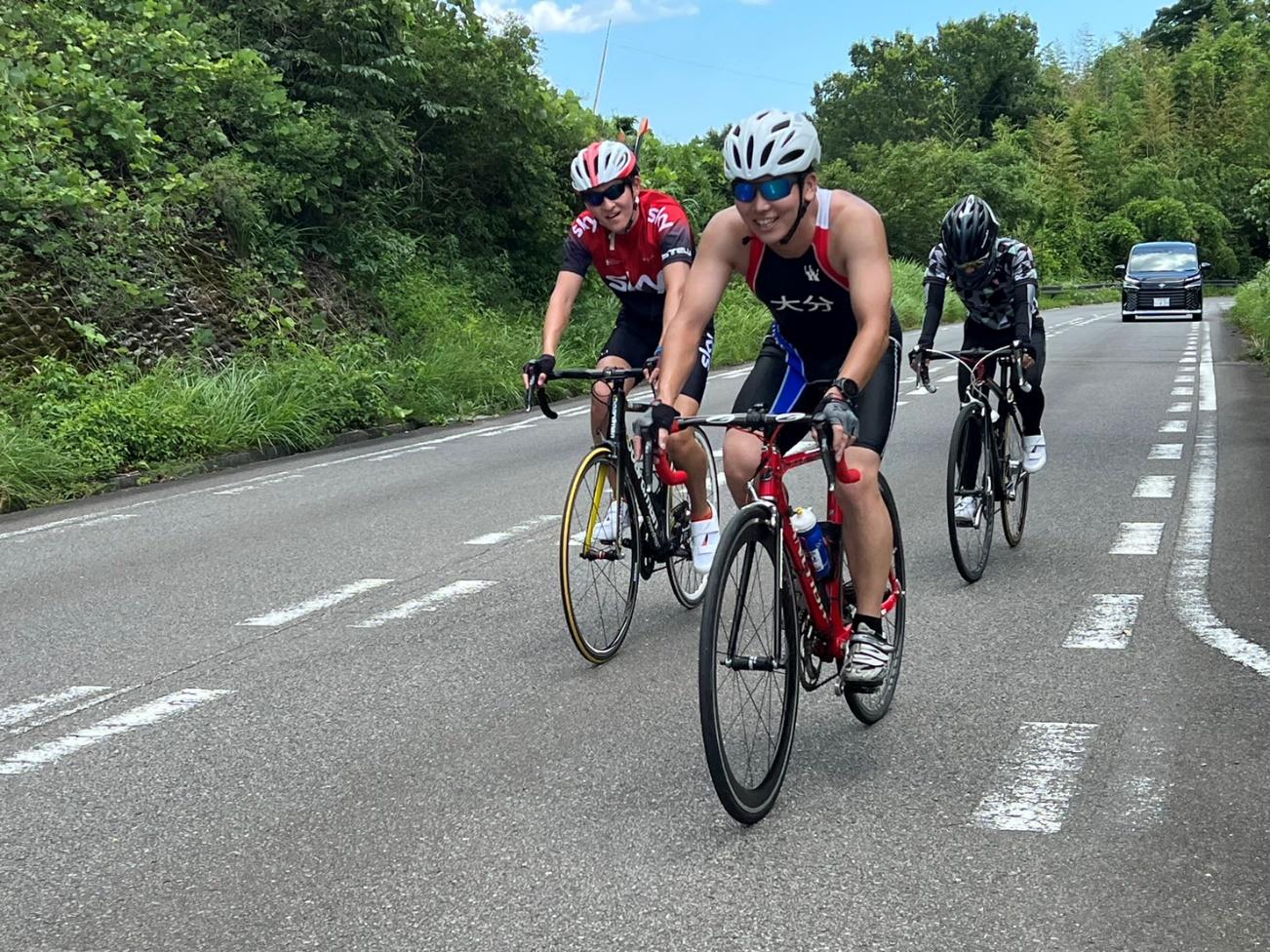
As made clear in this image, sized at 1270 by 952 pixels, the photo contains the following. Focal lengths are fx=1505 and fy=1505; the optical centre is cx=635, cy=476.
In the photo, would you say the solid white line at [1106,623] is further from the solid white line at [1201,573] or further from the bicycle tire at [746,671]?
the bicycle tire at [746,671]

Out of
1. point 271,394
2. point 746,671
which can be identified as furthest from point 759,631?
point 271,394

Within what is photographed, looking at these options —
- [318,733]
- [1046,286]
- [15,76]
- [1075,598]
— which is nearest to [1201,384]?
[1075,598]

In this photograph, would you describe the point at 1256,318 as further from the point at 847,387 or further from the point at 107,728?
the point at 107,728

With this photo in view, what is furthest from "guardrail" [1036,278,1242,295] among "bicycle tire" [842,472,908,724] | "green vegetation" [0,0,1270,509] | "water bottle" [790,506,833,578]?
"water bottle" [790,506,833,578]

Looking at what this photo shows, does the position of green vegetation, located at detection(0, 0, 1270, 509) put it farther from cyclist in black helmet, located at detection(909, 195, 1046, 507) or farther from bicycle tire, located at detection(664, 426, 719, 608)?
cyclist in black helmet, located at detection(909, 195, 1046, 507)

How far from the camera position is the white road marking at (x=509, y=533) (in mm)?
8781

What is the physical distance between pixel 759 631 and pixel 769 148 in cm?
142

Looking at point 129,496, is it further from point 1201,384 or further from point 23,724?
point 1201,384

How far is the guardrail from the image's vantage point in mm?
61375

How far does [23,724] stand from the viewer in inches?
206

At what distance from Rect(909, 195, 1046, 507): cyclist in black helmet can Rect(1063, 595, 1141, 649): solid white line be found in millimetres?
1486

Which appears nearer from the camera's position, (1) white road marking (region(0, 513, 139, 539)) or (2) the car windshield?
(1) white road marking (region(0, 513, 139, 539))

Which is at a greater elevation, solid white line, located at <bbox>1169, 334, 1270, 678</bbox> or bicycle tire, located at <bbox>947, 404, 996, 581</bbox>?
bicycle tire, located at <bbox>947, 404, 996, 581</bbox>

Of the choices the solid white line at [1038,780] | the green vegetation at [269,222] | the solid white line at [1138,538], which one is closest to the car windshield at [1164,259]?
the green vegetation at [269,222]
